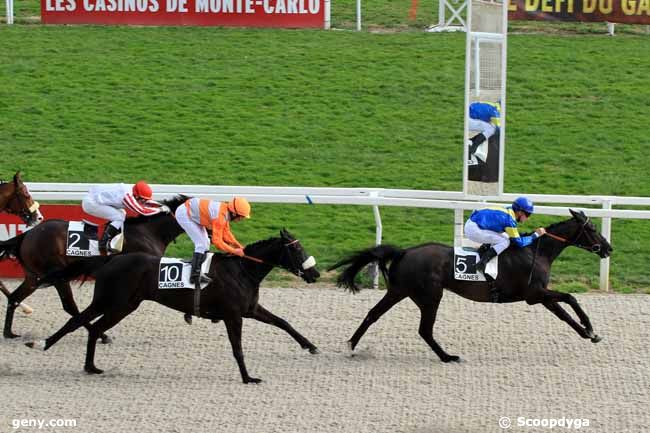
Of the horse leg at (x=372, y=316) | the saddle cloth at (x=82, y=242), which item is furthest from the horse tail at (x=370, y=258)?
the saddle cloth at (x=82, y=242)

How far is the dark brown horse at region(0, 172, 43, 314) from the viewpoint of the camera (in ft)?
35.4

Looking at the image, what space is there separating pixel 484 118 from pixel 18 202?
4386 mm

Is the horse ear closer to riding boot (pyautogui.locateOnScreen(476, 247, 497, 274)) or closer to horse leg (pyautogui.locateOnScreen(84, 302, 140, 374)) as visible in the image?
riding boot (pyautogui.locateOnScreen(476, 247, 497, 274))

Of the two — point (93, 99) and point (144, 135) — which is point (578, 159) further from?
point (93, 99)

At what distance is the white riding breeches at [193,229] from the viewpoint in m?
9.80

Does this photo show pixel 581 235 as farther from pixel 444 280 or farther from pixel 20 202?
pixel 20 202

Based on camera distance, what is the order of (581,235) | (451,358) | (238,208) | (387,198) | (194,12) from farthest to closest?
(194,12)
(387,198)
(581,235)
(451,358)
(238,208)

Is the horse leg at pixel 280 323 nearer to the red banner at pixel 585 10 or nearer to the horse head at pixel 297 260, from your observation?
the horse head at pixel 297 260

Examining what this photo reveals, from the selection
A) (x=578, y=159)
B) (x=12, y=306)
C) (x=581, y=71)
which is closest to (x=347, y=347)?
(x=12, y=306)

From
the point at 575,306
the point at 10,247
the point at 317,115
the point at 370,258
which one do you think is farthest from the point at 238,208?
the point at 317,115

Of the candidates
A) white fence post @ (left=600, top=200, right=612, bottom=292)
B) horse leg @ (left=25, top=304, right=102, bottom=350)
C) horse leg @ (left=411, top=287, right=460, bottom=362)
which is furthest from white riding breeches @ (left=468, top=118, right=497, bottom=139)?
horse leg @ (left=25, top=304, right=102, bottom=350)

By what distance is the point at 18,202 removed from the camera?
35.5 feet

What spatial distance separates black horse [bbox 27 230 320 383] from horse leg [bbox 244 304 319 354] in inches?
8.4

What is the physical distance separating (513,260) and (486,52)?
2.96 metres
